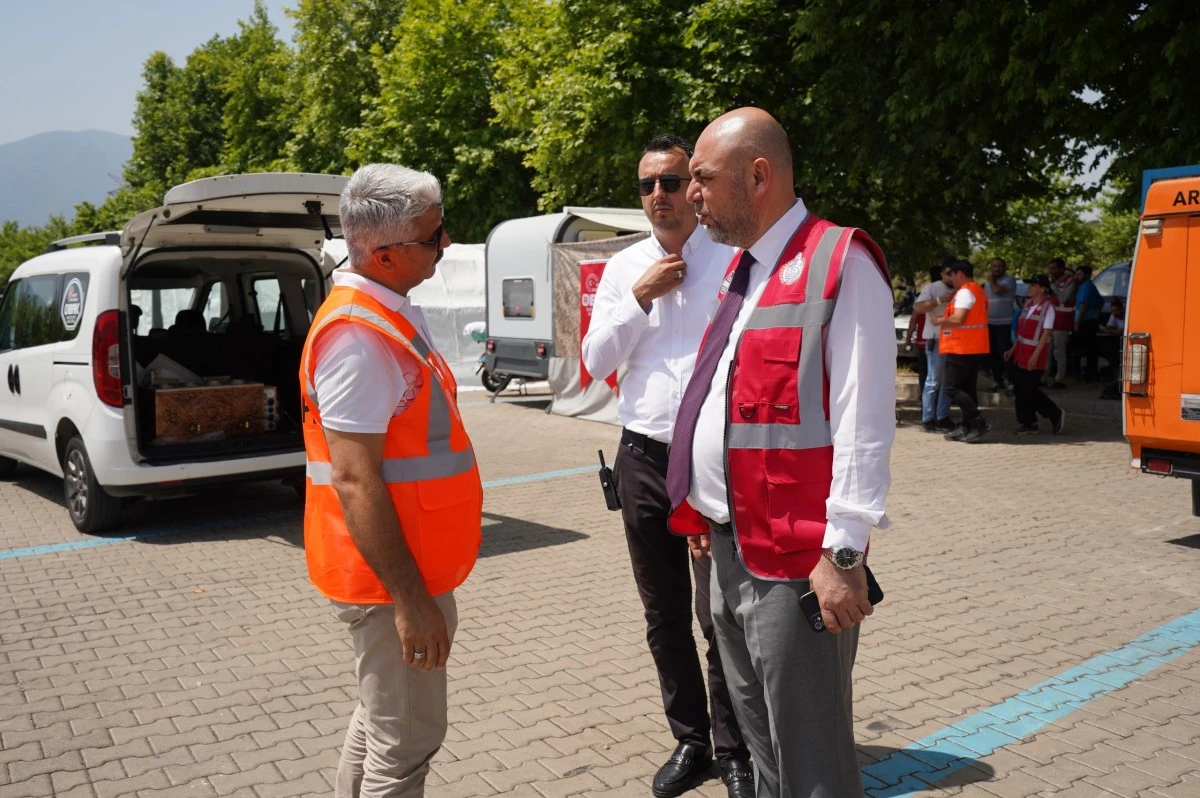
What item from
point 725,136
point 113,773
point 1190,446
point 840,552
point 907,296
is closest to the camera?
point 840,552

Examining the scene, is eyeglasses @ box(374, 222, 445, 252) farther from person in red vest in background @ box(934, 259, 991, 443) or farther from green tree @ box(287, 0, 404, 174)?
green tree @ box(287, 0, 404, 174)

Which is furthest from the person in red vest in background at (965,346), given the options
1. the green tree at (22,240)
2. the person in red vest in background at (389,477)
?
the green tree at (22,240)

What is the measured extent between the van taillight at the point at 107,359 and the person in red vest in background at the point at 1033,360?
9.44 m

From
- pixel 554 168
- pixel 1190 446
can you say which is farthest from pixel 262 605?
pixel 554 168

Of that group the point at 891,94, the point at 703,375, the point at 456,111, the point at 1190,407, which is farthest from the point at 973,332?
the point at 456,111

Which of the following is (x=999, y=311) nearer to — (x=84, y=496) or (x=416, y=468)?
(x=84, y=496)

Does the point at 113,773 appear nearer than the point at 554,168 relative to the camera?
Yes

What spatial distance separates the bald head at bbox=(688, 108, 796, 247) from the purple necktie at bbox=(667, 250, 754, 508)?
13 centimetres

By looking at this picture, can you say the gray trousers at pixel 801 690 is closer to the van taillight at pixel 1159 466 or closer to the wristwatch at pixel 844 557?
the wristwatch at pixel 844 557

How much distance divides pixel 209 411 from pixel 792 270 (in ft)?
21.3

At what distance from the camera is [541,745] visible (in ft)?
13.2

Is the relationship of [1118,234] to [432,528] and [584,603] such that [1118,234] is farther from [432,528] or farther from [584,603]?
[432,528]

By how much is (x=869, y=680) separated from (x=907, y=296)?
19.6 metres

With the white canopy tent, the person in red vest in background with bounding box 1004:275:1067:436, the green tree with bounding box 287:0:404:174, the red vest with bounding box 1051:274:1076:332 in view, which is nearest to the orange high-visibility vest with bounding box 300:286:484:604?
the person in red vest in background with bounding box 1004:275:1067:436
